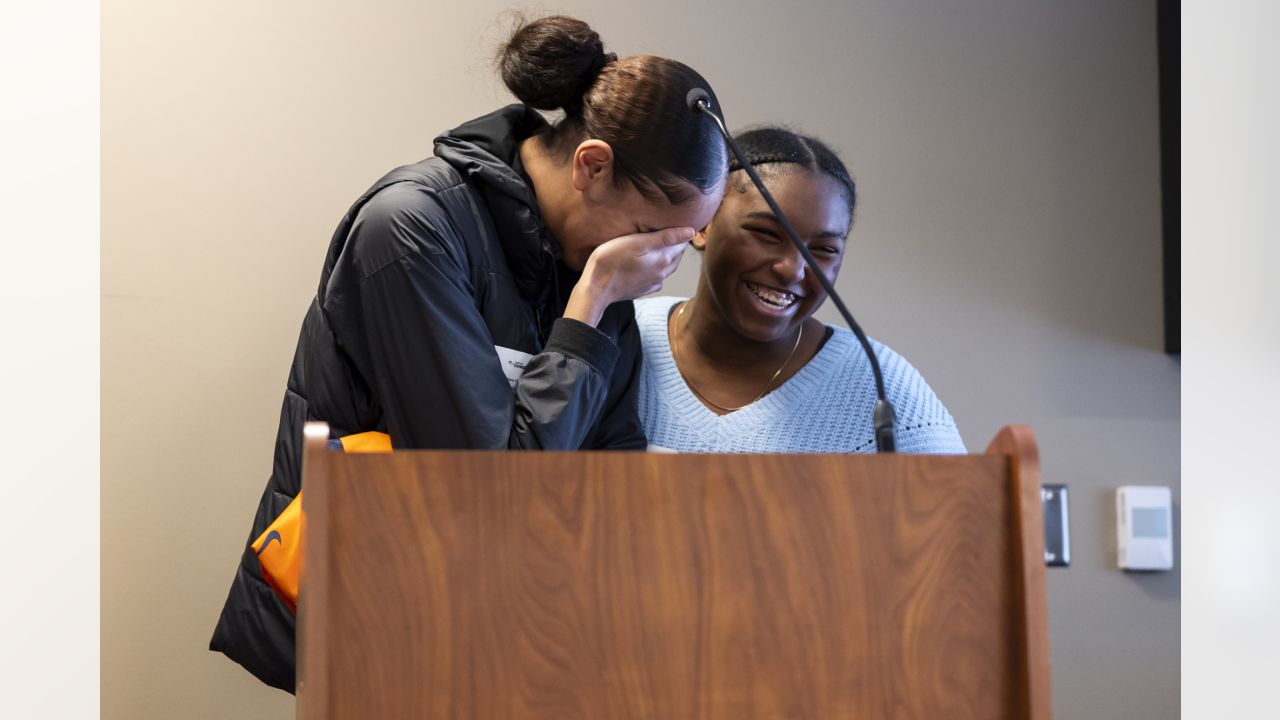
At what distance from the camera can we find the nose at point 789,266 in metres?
1.54

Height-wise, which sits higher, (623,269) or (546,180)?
(546,180)

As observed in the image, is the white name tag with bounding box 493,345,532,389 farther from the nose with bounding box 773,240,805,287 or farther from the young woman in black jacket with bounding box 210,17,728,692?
the nose with bounding box 773,240,805,287

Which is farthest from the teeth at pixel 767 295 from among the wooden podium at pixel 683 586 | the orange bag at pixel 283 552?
the wooden podium at pixel 683 586

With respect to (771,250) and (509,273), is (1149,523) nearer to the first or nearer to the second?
(771,250)

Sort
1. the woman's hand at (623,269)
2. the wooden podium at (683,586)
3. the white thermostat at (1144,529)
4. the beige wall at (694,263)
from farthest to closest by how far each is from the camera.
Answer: the white thermostat at (1144,529) < the beige wall at (694,263) < the woman's hand at (623,269) < the wooden podium at (683,586)

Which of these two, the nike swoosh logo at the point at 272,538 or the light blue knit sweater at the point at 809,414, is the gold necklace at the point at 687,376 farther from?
the nike swoosh logo at the point at 272,538

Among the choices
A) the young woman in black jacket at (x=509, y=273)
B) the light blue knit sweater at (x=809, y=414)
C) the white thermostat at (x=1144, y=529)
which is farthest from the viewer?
the white thermostat at (x=1144, y=529)

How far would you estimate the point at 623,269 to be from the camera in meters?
1.30

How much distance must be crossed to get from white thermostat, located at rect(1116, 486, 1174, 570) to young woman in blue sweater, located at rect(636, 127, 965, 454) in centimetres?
46

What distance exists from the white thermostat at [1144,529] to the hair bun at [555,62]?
1.09 meters

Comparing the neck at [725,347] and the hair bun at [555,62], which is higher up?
the hair bun at [555,62]

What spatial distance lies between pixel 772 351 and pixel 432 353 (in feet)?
1.98

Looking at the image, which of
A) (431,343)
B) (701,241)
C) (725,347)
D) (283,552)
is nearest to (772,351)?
(725,347)
